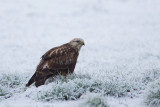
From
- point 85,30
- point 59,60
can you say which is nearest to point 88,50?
point 85,30

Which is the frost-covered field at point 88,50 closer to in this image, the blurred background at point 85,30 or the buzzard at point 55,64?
the blurred background at point 85,30

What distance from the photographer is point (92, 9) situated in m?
24.2

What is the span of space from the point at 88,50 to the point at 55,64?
7.11m

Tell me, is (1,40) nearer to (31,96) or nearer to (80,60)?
(80,60)

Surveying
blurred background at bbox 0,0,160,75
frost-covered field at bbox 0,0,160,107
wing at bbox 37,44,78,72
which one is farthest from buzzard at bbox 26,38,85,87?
blurred background at bbox 0,0,160,75

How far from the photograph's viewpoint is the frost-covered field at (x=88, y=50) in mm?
5367

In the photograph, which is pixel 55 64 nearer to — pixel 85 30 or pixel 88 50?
pixel 88 50

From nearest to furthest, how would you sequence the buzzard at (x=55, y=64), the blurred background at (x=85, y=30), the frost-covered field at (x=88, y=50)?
the frost-covered field at (x=88, y=50), the buzzard at (x=55, y=64), the blurred background at (x=85, y=30)

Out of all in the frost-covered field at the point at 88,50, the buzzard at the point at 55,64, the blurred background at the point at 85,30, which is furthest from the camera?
the blurred background at the point at 85,30

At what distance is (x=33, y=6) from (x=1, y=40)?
929cm

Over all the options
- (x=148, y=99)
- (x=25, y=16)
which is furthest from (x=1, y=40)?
(x=148, y=99)

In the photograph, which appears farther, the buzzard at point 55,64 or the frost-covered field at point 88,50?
the buzzard at point 55,64

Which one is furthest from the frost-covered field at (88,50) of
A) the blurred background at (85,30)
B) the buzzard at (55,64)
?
the buzzard at (55,64)

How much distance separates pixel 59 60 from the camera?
629 centimetres
